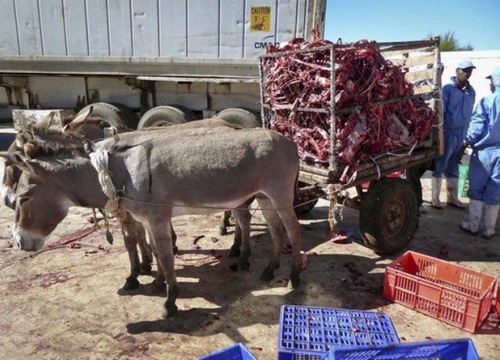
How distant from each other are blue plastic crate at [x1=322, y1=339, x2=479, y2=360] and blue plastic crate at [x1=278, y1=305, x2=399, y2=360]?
251 millimetres

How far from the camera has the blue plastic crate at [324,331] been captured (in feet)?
8.73

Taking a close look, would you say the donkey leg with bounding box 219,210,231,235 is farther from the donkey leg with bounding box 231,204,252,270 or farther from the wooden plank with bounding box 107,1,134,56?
the wooden plank with bounding box 107,1,134,56

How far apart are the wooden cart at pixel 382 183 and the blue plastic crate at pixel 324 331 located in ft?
3.54

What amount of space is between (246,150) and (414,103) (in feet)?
9.34

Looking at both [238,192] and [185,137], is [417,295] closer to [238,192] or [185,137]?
[238,192]

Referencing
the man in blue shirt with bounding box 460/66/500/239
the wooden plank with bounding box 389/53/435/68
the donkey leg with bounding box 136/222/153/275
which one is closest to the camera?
the donkey leg with bounding box 136/222/153/275

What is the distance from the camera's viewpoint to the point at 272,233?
4227 mm

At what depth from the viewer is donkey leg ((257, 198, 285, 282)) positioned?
4152 millimetres

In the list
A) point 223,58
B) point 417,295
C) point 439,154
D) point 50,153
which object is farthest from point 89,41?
point 417,295

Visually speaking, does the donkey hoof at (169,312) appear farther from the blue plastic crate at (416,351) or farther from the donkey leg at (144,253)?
the blue plastic crate at (416,351)

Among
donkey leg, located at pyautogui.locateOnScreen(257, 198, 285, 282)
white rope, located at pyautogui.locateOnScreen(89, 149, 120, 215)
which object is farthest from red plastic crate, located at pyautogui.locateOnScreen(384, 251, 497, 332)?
white rope, located at pyautogui.locateOnScreen(89, 149, 120, 215)

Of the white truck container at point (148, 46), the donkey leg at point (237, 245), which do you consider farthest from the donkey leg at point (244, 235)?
the white truck container at point (148, 46)

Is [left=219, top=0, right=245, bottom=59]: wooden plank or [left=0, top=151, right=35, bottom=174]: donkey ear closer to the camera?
[left=0, top=151, right=35, bottom=174]: donkey ear

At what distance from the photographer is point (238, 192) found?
11.9 feet
